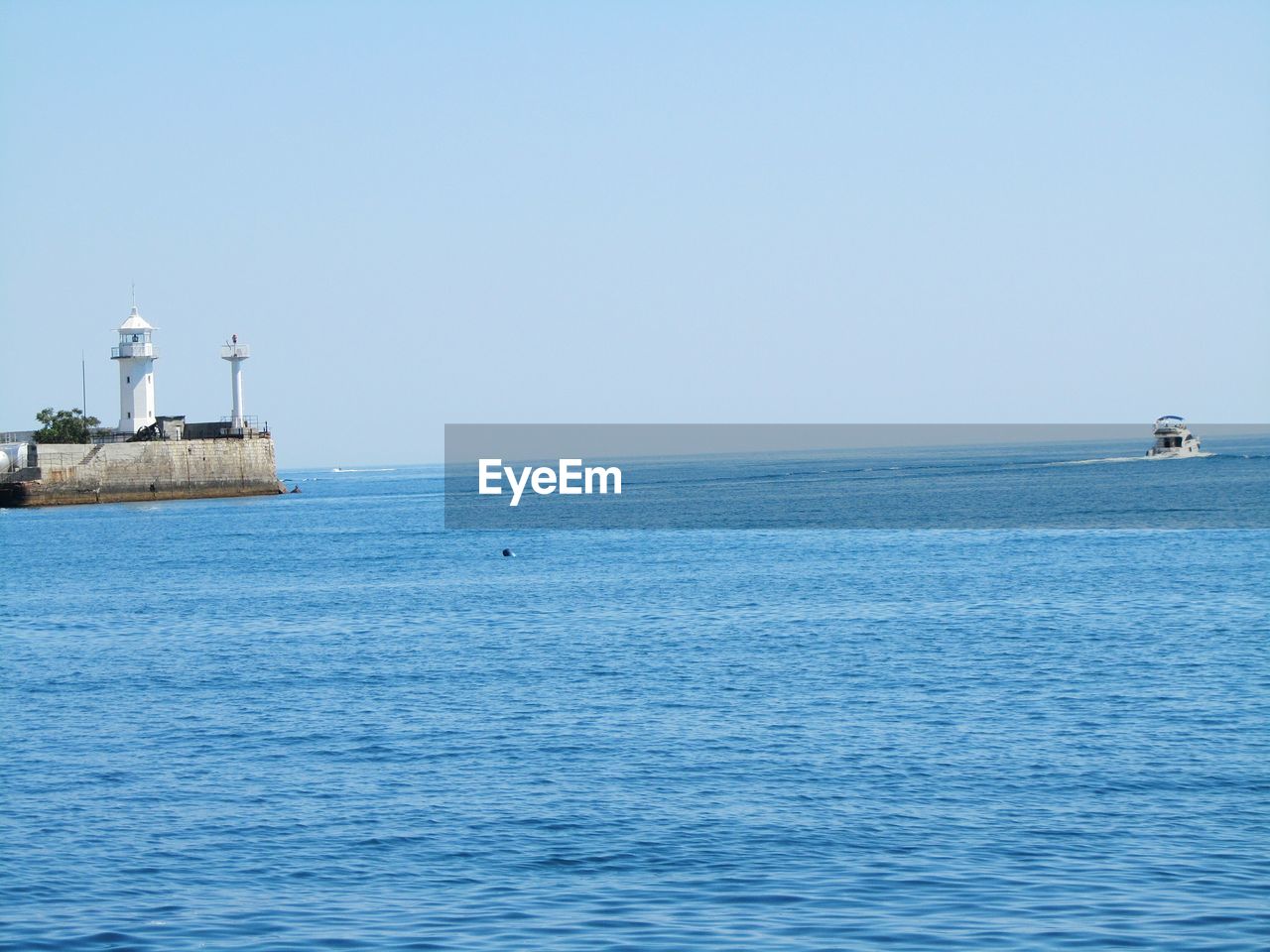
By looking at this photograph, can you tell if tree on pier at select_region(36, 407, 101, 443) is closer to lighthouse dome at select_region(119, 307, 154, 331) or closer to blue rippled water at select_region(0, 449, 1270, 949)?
lighthouse dome at select_region(119, 307, 154, 331)

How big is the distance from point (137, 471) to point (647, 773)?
352ft

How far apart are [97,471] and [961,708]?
103 metres

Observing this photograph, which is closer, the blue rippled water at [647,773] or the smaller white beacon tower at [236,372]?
the blue rippled water at [647,773]

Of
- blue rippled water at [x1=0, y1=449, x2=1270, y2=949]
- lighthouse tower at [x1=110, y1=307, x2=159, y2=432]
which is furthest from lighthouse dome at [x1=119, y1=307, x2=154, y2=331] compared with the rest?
blue rippled water at [x1=0, y1=449, x2=1270, y2=949]

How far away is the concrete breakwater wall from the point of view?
11375 centimetres

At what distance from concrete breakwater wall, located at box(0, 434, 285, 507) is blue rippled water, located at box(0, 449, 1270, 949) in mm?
71698

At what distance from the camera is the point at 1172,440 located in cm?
16812

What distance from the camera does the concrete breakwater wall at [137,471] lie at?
373 feet

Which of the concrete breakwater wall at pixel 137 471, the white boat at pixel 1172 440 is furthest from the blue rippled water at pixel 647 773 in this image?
the white boat at pixel 1172 440

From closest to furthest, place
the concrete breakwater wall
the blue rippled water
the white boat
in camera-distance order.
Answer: the blue rippled water < the concrete breakwater wall < the white boat

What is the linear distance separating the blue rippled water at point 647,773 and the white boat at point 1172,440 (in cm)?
12755

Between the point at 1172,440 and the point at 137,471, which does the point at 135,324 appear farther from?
the point at 1172,440

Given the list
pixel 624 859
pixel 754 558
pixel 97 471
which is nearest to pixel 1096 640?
pixel 624 859

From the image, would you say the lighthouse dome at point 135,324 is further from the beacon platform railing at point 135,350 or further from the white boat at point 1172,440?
the white boat at point 1172,440
